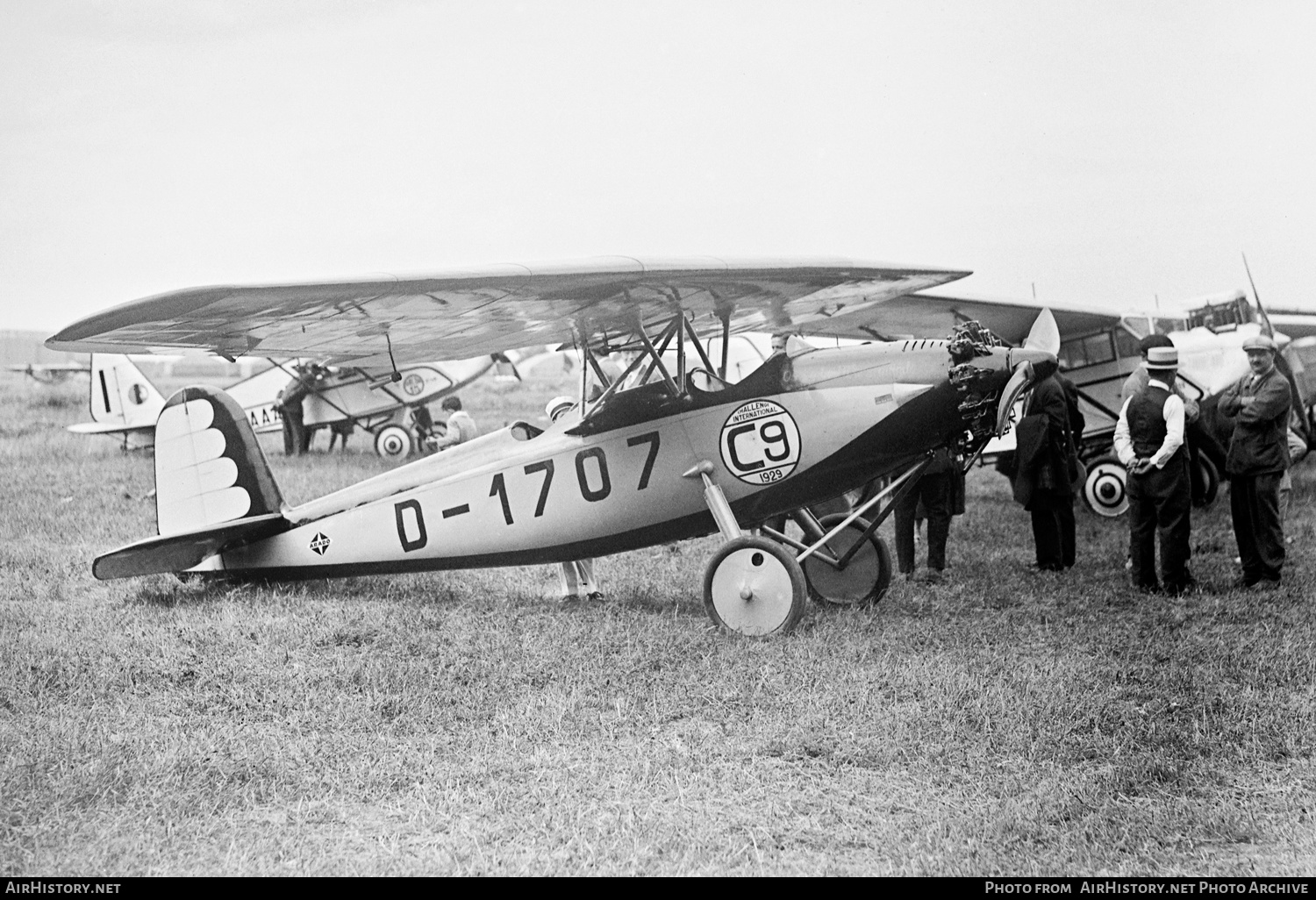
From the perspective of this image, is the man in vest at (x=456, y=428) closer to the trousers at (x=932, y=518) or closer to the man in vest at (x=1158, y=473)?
the trousers at (x=932, y=518)

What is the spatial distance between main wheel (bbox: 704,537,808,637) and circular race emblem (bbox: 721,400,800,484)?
0.49 m

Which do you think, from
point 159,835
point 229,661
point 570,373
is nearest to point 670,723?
point 159,835

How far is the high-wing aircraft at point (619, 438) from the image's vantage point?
6.00 meters

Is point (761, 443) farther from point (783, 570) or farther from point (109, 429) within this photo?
point (109, 429)

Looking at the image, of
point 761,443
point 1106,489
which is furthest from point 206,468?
point 1106,489

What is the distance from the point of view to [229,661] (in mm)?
5750

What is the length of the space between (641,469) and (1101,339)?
798cm

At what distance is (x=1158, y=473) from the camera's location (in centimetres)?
752

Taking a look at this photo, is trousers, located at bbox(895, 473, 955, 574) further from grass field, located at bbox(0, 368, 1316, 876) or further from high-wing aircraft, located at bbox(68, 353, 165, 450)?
high-wing aircraft, located at bbox(68, 353, 165, 450)

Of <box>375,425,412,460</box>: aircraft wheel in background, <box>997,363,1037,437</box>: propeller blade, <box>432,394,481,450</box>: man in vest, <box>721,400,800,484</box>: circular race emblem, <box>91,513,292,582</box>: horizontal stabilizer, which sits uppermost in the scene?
<box>997,363,1037,437</box>: propeller blade

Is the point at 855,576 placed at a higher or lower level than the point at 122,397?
lower

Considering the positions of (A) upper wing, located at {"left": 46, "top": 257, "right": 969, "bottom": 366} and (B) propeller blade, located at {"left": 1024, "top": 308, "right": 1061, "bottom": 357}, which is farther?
(B) propeller blade, located at {"left": 1024, "top": 308, "right": 1061, "bottom": 357}

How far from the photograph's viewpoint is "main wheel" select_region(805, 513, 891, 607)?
7.16 meters

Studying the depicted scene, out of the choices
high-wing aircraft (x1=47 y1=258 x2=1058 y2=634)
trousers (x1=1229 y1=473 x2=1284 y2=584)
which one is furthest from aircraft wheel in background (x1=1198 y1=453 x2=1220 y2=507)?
high-wing aircraft (x1=47 y1=258 x2=1058 y2=634)
